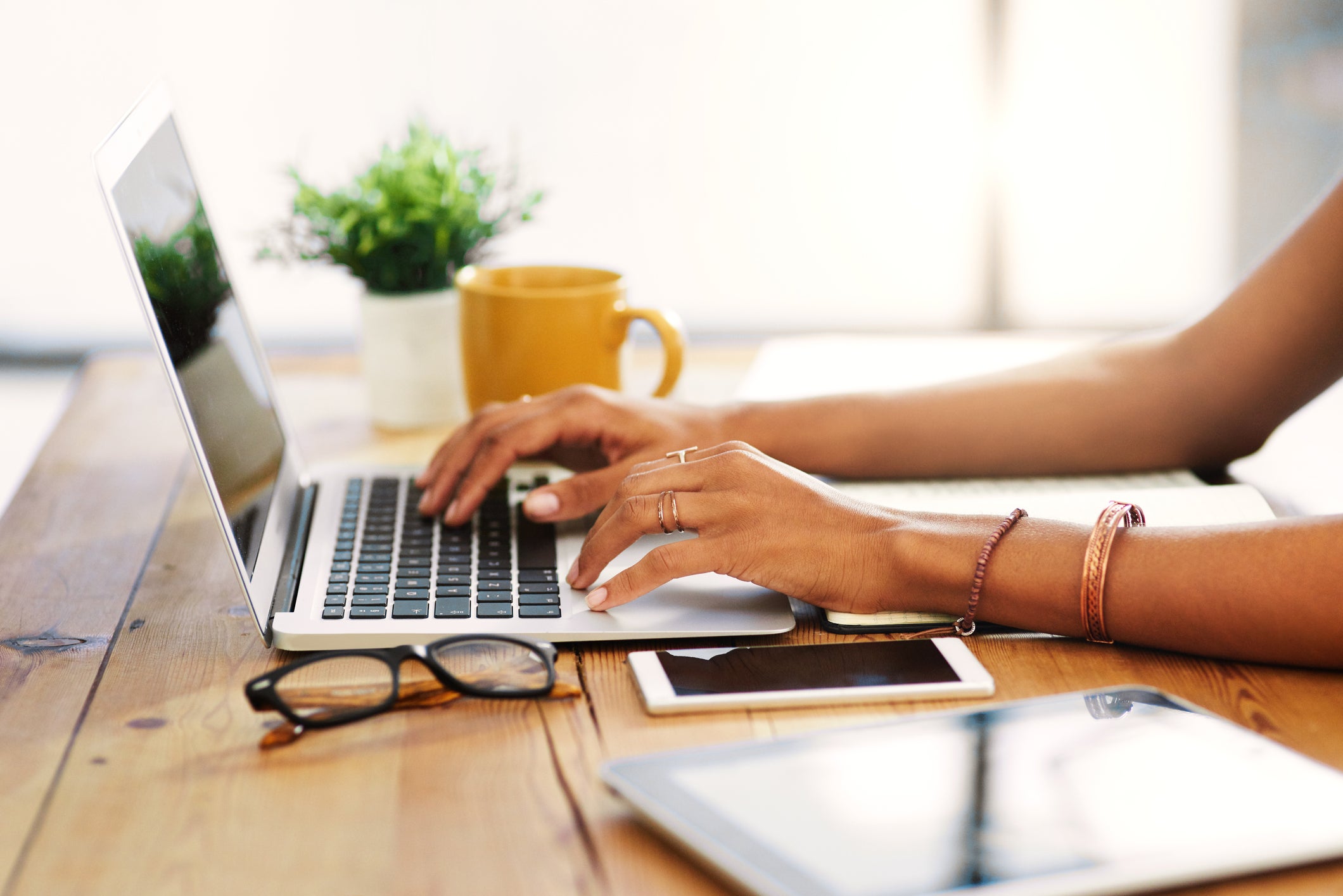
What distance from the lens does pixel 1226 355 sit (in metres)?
0.98

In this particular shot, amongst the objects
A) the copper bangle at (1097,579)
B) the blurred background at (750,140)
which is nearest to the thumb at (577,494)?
the copper bangle at (1097,579)

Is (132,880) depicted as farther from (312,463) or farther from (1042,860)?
(312,463)

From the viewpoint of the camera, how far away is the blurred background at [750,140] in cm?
238

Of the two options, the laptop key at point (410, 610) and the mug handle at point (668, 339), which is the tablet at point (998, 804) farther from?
the mug handle at point (668, 339)

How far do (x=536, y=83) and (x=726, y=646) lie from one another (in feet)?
6.46

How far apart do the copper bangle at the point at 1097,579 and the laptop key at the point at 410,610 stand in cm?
38

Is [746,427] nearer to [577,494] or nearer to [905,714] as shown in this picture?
[577,494]

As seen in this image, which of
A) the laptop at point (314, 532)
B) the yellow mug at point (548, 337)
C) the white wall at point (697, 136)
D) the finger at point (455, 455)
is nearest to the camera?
the laptop at point (314, 532)

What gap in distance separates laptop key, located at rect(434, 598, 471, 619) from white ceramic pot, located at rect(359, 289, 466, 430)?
1.55 feet

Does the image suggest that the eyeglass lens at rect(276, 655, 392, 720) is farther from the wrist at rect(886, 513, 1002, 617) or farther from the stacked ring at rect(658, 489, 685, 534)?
the wrist at rect(886, 513, 1002, 617)

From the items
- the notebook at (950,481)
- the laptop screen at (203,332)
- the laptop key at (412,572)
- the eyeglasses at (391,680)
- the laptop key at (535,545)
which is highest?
the laptop screen at (203,332)

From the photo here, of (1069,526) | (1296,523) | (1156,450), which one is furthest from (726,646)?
(1156,450)

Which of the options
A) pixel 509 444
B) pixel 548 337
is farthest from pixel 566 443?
pixel 548 337

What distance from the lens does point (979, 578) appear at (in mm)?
686
